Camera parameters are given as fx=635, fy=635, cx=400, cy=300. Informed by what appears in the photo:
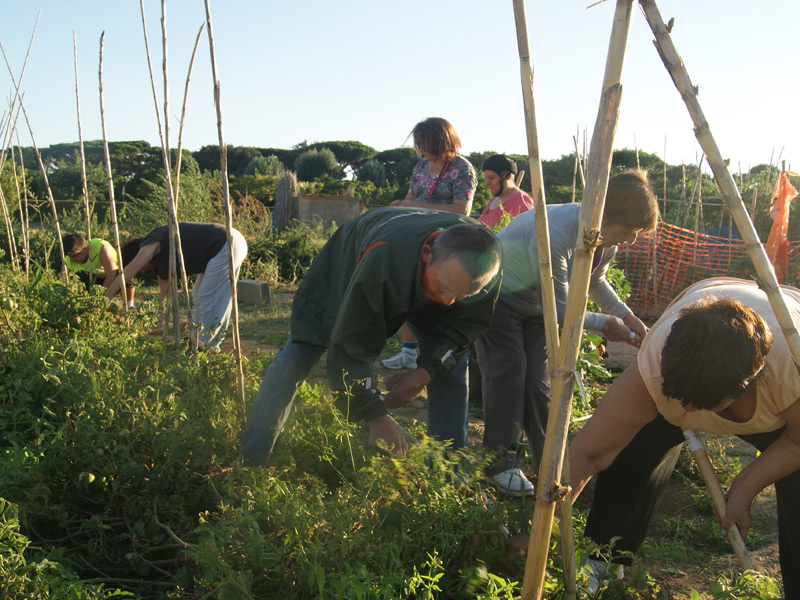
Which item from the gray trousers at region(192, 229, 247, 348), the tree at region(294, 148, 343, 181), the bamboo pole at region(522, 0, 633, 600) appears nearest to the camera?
the bamboo pole at region(522, 0, 633, 600)

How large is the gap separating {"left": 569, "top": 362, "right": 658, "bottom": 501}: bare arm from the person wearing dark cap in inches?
97.7

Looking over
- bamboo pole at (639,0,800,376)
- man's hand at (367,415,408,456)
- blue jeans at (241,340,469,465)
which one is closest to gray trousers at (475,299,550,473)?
blue jeans at (241,340,469,465)

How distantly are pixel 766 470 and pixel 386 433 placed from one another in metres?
1.12

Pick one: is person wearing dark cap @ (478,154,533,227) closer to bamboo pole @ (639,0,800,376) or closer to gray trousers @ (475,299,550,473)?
gray trousers @ (475,299,550,473)

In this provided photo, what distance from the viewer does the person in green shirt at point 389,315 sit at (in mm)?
1960

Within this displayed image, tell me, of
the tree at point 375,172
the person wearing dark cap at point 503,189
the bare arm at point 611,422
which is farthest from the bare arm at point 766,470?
the tree at point 375,172

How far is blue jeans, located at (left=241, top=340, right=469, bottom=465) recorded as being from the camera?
2457 millimetres

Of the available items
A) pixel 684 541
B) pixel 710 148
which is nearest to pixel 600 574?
pixel 684 541

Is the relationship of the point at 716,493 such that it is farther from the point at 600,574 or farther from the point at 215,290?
the point at 215,290

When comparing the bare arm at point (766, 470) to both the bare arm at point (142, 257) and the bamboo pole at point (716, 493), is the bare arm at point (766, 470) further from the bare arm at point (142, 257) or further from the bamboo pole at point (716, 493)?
the bare arm at point (142, 257)

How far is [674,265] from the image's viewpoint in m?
8.77

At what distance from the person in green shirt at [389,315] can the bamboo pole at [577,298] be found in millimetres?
548

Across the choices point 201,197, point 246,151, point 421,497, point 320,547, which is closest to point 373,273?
point 421,497

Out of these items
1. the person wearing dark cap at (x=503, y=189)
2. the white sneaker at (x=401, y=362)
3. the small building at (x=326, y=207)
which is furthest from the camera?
the small building at (x=326, y=207)
